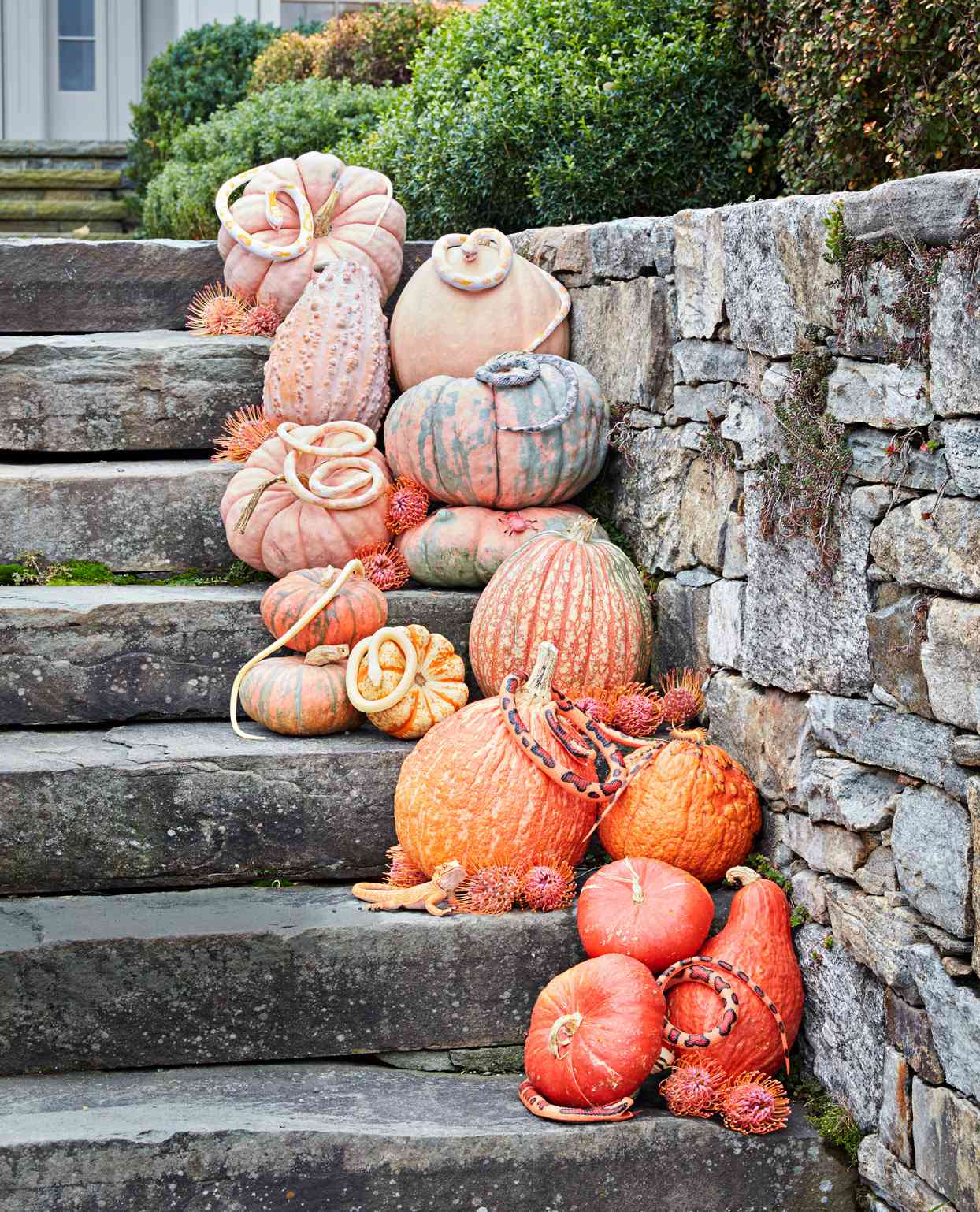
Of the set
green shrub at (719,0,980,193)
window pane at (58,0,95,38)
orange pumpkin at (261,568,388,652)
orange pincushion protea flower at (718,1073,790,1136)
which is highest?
window pane at (58,0,95,38)

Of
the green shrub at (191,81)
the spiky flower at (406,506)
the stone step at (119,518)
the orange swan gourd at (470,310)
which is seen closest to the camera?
the spiky flower at (406,506)

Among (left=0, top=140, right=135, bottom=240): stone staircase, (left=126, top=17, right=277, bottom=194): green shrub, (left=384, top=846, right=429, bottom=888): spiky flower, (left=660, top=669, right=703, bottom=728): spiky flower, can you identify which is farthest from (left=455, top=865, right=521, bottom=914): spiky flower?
(left=126, top=17, right=277, bottom=194): green shrub

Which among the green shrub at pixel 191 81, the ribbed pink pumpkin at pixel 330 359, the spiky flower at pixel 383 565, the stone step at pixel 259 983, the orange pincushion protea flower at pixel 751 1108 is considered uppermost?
the green shrub at pixel 191 81

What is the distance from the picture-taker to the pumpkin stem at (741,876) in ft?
10.1

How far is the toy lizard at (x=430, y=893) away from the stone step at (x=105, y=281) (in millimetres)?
2340

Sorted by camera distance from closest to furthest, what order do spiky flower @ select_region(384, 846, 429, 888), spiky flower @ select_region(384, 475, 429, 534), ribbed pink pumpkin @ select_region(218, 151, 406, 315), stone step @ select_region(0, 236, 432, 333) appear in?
spiky flower @ select_region(384, 846, 429, 888) < spiky flower @ select_region(384, 475, 429, 534) < ribbed pink pumpkin @ select_region(218, 151, 406, 315) < stone step @ select_region(0, 236, 432, 333)

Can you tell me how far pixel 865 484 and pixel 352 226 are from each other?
244 cm

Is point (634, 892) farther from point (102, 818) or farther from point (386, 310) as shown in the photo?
point (386, 310)

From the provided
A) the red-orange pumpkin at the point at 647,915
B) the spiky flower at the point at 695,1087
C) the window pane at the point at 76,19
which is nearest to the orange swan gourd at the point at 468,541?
the red-orange pumpkin at the point at 647,915

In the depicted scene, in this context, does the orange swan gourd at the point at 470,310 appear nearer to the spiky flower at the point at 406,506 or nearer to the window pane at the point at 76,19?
the spiky flower at the point at 406,506

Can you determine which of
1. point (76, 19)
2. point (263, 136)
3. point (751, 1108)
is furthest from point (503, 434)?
point (76, 19)

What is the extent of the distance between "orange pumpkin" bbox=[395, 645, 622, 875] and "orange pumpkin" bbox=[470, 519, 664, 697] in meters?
0.29

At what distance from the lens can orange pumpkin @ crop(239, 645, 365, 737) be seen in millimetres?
3514

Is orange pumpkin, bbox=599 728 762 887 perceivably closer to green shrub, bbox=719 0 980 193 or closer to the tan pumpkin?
the tan pumpkin
